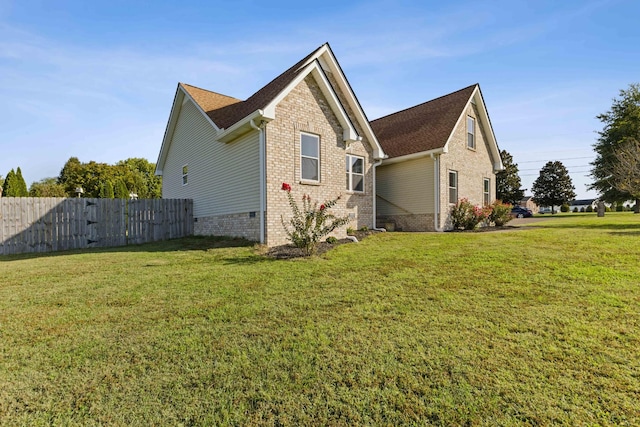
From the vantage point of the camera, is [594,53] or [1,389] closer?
[1,389]

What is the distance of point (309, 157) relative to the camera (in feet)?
35.8

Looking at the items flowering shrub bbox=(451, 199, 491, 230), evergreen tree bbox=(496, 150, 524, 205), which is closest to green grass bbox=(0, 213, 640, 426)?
flowering shrub bbox=(451, 199, 491, 230)

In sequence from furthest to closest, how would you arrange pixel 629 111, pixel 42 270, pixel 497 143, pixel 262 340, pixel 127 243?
1. pixel 629 111
2. pixel 497 143
3. pixel 127 243
4. pixel 42 270
5. pixel 262 340

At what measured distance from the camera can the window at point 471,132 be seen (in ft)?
54.5

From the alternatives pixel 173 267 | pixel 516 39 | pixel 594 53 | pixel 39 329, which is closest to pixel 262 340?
pixel 39 329

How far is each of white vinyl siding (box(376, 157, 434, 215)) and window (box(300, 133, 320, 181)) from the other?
20.4 ft

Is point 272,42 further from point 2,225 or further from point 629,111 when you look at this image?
point 629,111

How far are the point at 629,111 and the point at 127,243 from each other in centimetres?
4816

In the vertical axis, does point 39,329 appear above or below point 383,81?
below

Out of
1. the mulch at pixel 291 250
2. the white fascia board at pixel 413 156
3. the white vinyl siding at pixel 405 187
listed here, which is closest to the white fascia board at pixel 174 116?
the mulch at pixel 291 250

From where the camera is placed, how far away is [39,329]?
3824mm

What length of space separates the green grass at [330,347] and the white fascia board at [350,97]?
28.1 feet

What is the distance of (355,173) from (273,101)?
17.2 ft

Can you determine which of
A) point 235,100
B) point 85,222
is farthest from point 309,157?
point 85,222
